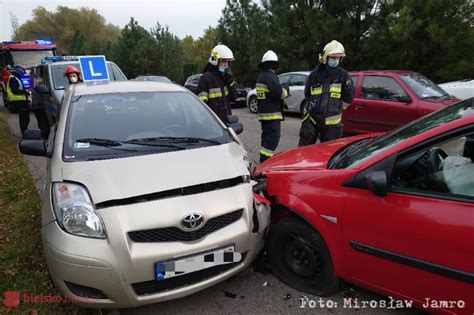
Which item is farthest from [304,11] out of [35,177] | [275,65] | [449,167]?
[449,167]

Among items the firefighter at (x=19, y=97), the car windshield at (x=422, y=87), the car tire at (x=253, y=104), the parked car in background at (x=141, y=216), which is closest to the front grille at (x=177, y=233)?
the parked car in background at (x=141, y=216)

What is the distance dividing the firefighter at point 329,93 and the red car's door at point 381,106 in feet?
7.35

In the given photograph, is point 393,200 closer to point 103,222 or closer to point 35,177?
point 103,222

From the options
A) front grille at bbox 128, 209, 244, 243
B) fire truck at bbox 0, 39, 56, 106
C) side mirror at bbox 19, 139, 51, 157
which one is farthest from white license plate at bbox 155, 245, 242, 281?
fire truck at bbox 0, 39, 56, 106

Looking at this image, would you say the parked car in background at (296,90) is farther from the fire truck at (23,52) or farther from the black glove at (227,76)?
the fire truck at (23,52)

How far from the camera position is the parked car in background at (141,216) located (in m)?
2.14

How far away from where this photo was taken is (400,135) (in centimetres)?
253

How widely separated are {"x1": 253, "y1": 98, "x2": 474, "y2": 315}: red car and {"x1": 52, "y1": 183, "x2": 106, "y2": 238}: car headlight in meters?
1.29

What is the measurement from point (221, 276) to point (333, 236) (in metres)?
0.79

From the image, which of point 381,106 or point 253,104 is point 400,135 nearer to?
point 381,106

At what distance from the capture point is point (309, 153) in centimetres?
317

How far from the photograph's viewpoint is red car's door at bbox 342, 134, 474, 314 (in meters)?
1.89

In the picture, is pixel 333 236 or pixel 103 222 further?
pixel 333 236

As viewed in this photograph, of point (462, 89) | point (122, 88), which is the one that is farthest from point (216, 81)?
point (462, 89)
